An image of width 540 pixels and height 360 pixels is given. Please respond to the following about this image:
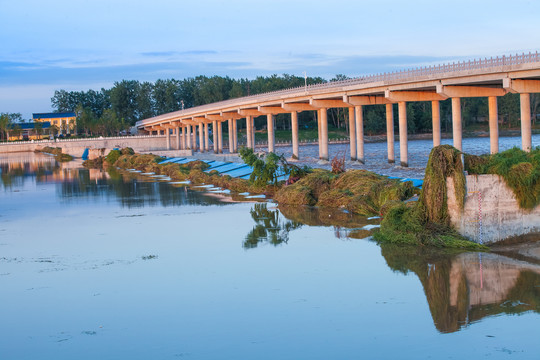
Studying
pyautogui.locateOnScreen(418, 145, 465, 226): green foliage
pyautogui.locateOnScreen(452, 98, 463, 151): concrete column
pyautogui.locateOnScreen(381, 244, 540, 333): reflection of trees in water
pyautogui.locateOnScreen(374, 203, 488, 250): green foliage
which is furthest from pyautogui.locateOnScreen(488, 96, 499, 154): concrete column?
pyautogui.locateOnScreen(381, 244, 540, 333): reflection of trees in water

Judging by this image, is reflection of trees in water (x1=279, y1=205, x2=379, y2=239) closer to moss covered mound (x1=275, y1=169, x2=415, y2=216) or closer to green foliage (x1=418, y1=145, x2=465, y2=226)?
moss covered mound (x1=275, y1=169, x2=415, y2=216)

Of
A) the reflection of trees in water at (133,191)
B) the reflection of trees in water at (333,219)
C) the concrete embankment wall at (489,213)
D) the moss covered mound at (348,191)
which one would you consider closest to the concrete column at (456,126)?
the moss covered mound at (348,191)

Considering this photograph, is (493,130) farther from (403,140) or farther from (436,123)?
(403,140)

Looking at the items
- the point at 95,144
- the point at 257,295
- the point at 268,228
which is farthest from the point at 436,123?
the point at 95,144

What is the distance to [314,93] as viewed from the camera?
6712 centimetres

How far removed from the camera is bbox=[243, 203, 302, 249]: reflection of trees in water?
85.1 feet

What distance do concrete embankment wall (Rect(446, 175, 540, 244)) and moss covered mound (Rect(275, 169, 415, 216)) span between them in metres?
7.26

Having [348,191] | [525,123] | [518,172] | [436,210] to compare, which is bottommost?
[348,191]

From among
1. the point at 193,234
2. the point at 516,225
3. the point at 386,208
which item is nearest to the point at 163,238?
the point at 193,234

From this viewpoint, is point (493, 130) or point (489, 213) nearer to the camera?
point (489, 213)

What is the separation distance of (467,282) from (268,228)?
11769mm

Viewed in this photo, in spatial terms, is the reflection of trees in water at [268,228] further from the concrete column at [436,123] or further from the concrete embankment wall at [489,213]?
the concrete column at [436,123]

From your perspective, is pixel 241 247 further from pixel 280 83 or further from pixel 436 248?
pixel 280 83

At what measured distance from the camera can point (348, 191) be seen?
112 feet
